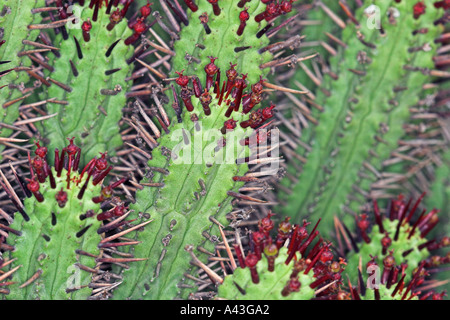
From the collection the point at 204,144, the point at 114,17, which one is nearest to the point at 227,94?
the point at 204,144

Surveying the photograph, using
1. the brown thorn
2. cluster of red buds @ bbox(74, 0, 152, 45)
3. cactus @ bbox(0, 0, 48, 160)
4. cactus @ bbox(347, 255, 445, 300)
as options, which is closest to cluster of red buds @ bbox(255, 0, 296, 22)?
cluster of red buds @ bbox(74, 0, 152, 45)

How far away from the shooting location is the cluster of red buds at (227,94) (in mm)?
2062

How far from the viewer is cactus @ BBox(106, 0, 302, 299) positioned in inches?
82.5

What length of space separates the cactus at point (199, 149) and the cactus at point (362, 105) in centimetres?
58

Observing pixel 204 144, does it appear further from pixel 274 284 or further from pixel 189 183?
pixel 274 284

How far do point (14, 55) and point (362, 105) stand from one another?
1.62 meters

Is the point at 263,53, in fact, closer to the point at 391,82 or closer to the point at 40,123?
the point at 391,82

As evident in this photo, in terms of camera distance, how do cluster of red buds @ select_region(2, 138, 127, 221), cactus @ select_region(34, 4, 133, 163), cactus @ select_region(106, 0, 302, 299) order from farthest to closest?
cactus @ select_region(34, 4, 133, 163) < cactus @ select_region(106, 0, 302, 299) < cluster of red buds @ select_region(2, 138, 127, 221)

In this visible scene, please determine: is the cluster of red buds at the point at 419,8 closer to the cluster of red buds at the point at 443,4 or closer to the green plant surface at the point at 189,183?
the cluster of red buds at the point at 443,4

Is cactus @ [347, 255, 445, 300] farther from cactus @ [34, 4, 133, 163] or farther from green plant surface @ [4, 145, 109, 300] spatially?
cactus @ [34, 4, 133, 163]

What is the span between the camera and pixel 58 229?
201 cm

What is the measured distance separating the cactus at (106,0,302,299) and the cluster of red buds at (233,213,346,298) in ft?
0.76

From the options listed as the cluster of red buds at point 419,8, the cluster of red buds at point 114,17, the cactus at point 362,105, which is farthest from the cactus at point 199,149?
the cluster of red buds at point 419,8

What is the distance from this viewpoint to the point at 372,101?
2688 mm
